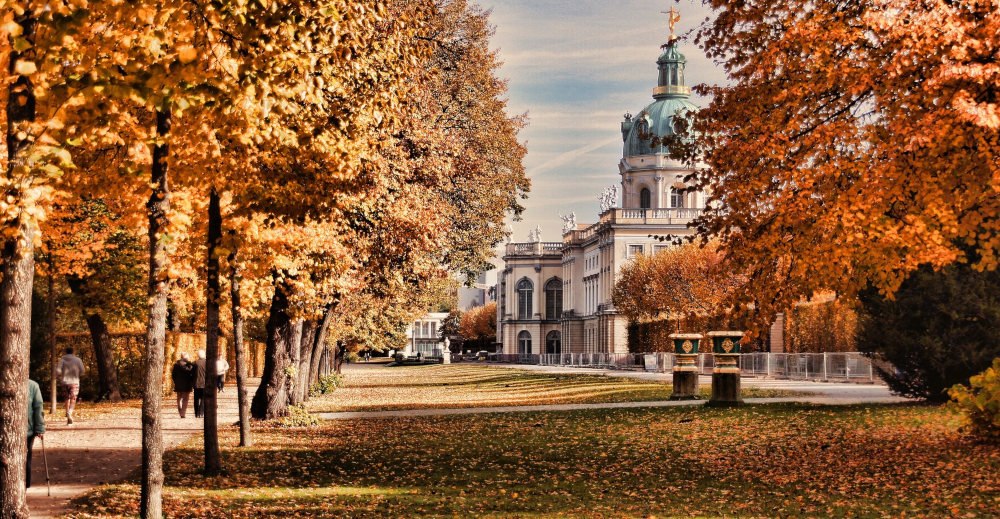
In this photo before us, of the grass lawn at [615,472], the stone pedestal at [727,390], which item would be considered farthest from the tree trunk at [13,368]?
the stone pedestal at [727,390]

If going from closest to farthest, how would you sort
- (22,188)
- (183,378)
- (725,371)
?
(22,188), (725,371), (183,378)

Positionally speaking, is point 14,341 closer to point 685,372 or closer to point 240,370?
point 240,370

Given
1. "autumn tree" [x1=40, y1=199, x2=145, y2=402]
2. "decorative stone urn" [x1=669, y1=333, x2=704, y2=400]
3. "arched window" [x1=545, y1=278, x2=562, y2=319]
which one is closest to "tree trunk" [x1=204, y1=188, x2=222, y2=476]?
"autumn tree" [x1=40, y1=199, x2=145, y2=402]

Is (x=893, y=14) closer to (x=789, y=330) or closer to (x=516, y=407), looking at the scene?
(x=516, y=407)

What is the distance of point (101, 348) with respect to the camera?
34.2m

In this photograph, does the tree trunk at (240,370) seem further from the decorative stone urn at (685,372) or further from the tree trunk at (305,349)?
the decorative stone urn at (685,372)

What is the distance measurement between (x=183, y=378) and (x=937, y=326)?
55.9ft

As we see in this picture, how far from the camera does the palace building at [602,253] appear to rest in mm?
121875

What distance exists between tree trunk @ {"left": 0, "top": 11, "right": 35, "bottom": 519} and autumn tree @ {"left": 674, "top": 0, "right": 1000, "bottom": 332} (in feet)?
26.0

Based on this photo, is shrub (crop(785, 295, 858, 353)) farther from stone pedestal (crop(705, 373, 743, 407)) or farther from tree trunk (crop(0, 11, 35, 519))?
tree trunk (crop(0, 11, 35, 519))

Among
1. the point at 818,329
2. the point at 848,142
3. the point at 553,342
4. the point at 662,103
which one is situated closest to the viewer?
the point at 848,142

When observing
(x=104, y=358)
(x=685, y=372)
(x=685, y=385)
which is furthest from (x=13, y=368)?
(x=104, y=358)

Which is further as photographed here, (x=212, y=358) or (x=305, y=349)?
(x=305, y=349)

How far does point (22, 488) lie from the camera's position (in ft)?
26.7
